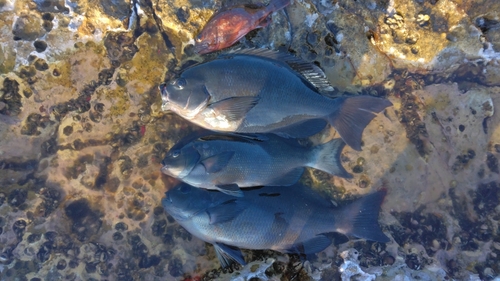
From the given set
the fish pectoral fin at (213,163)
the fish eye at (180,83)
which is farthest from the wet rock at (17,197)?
the fish eye at (180,83)

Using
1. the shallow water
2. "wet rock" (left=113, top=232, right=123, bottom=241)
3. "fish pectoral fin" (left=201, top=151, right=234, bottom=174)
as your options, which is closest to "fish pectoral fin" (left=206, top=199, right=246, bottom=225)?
"fish pectoral fin" (left=201, top=151, right=234, bottom=174)

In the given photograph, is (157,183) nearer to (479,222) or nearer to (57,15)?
→ (57,15)

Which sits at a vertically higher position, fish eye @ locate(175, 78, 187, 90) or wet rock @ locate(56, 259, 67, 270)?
fish eye @ locate(175, 78, 187, 90)

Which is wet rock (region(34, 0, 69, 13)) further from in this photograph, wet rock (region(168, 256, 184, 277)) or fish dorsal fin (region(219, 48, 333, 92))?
wet rock (region(168, 256, 184, 277))

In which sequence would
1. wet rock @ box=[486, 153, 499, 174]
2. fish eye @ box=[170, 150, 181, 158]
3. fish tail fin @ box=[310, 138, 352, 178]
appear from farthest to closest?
wet rock @ box=[486, 153, 499, 174], fish tail fin @ box=[310, 138, 352, 178], fish eye @ box=[170, 150, 181, 158]

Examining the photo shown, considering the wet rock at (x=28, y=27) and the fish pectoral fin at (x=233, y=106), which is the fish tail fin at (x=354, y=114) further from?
the wet rock at (x=28, y=27)

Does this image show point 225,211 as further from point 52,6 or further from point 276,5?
point 52,6

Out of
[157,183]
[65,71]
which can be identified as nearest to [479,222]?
[157,183]

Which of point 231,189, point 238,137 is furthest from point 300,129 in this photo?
point 231,189
